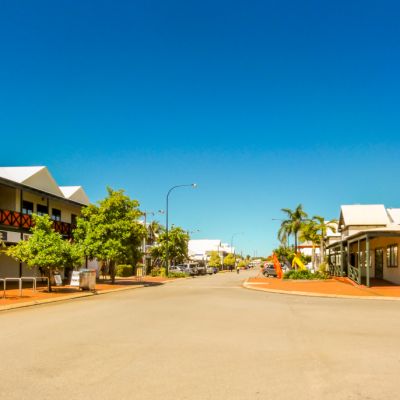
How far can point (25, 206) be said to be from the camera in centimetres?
3741

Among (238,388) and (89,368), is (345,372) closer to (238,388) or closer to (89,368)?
(238,388)

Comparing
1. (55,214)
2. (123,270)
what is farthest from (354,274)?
(123,270)

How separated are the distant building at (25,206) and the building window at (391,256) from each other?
79.2 feet

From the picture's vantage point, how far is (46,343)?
Answer: 9.98 m

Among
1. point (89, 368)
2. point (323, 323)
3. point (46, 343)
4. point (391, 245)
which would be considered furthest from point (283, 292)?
point (89, 368)

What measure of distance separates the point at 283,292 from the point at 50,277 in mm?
12823

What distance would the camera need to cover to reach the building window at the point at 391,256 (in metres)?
33.5

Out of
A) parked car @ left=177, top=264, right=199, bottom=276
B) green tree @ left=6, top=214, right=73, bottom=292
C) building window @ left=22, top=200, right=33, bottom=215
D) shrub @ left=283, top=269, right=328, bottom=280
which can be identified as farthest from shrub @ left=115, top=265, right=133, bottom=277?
green tree @ left=6, top=214, right=73, bottom=292

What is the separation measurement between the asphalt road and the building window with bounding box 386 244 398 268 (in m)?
19.7

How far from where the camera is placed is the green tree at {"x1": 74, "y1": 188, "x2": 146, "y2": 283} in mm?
35281

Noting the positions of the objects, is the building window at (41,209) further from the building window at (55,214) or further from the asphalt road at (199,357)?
the asphalt road at (199,357)

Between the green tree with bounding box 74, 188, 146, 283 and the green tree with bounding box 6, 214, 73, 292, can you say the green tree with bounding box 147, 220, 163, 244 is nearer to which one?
the green tree with bounding box 74, 188, 146, 283

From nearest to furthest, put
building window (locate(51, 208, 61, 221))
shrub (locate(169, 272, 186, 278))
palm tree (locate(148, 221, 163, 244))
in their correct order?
building window (locate(51, 208, 61, 221)) → shrub (locate(169, 272, 186, 278)) → palm tree (locate(148, 221, 163, 244))

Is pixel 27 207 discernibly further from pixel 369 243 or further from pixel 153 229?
pixel 153 229
